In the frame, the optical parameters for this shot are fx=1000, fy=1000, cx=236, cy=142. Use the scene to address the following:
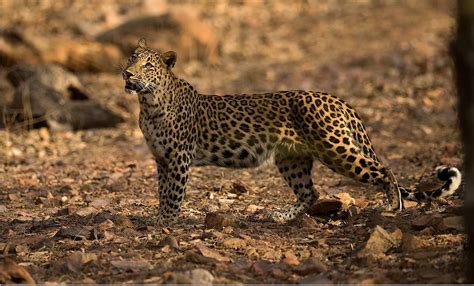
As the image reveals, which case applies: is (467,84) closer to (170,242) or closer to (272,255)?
(272,255)

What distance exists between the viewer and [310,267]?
757 centimetres

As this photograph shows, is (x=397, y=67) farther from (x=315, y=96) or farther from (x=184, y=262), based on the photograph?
(x=184, y=262)

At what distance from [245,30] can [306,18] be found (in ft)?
6.65

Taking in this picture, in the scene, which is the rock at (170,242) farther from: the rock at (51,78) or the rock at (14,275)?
the rock at (51,78)

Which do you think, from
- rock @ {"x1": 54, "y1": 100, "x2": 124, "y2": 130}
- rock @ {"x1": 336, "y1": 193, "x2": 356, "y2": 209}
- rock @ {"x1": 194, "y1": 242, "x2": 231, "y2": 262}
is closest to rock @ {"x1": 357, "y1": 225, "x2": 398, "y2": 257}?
rock @ {"x1": 194, "y1": 242, "x2": 231, "y2": 262}

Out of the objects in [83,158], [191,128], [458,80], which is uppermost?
[458,80]

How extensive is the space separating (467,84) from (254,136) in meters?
3.95

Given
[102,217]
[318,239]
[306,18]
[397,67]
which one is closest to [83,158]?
[102,217]

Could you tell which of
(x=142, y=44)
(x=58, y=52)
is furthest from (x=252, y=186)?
(x=58, y=52)

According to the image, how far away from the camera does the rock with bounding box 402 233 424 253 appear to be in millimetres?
7922

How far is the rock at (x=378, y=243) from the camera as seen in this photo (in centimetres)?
784

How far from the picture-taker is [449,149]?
13.4 m

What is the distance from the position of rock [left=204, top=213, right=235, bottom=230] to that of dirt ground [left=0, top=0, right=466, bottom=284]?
3 cm

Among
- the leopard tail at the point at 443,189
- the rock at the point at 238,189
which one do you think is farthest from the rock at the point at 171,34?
the leopard tail at the point at 443,189
